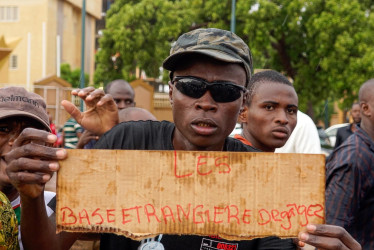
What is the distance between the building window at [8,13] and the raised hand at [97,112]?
145ft

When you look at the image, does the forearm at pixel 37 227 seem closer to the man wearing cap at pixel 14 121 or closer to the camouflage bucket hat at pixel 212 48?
the man wearing cap at pixel 14 121

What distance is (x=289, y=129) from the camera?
400cm

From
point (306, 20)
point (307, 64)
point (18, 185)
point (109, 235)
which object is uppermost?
point (306, 20)

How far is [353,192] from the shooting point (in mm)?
3846

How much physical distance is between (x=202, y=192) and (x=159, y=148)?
1.49 ft

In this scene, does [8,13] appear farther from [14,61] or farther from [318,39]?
[318,39]

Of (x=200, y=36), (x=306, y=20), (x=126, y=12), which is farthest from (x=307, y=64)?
(x=200, y=36)

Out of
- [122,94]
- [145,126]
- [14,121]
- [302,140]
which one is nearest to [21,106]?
[14,121]

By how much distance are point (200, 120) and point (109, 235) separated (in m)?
0.57

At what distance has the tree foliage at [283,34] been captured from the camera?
857 inches

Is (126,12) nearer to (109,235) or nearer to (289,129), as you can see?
(289,129)

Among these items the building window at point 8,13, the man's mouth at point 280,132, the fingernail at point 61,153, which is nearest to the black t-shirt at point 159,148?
the fingernail at point 61,153

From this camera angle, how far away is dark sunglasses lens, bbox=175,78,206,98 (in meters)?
2.38

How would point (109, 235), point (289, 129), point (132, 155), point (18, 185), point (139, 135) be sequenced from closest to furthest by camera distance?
Result: point (18, 185)
point (132, 155)
point (109, 235)
point (139, 135)
point (289, 129)
